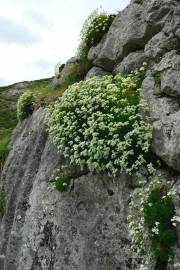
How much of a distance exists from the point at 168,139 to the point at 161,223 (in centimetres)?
205

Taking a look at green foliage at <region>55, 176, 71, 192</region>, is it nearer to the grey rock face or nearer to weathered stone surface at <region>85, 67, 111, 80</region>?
the grey rock face

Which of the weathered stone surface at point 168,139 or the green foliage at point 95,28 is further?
the green foliage at point 95,28

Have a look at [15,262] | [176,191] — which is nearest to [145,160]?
[176,191]

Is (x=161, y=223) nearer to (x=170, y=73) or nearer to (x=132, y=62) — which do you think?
(x=170, y=73)

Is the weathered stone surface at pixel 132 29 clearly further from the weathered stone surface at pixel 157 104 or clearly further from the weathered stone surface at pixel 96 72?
the weathered stone surface at pixel 157 104

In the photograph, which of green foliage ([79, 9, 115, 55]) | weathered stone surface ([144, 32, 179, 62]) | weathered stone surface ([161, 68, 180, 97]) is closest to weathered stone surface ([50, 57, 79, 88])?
green foliage ([79, 9, 115, 55])

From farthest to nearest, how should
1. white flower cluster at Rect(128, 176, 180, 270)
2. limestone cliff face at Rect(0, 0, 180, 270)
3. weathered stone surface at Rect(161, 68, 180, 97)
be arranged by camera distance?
weathered stone surface at Rect(161, 68, 180, 97) < limestone cliff face at Rect(0, 0, 180, 270) < white flower cluster at Rect(128, 176, 180, 270)

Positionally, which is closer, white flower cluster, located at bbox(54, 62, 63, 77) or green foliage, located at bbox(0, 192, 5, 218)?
green foliage, located at bbox(0, 192, 5, 218)

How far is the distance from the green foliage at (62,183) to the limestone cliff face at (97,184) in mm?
158

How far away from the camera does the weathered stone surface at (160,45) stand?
14387 mm

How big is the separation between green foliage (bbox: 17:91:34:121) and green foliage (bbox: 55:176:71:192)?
23.7ft

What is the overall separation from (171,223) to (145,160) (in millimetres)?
1818

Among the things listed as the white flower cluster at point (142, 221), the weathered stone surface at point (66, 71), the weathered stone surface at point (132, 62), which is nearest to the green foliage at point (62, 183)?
the white flower cluster at point (142, 221)

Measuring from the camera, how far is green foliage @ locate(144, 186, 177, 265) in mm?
10070
